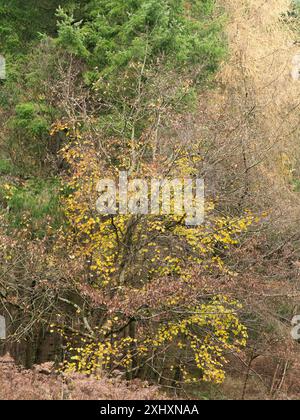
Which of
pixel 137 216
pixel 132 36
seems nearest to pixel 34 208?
pixel 137 216

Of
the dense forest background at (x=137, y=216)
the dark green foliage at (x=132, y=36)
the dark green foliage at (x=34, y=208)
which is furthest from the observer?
the dark green foliage at (x=132, y=36)

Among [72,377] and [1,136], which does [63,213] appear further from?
[72,377]

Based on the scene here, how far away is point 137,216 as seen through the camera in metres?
12.2

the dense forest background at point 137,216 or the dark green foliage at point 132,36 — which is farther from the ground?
the dark green foliage at point 132,36

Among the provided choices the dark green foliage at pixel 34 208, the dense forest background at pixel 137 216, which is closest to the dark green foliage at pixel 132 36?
the dense forest background at pixel 137 216

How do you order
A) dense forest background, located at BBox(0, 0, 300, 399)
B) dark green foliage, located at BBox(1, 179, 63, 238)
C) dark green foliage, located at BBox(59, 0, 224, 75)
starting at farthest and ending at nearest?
dark green foliage, located at BBox(59, 0, 224, 75) < dark green foliage, located at BBox(1, 179, 63, 238) < dense forest background, located at BBox(0, 0, 300, 399)

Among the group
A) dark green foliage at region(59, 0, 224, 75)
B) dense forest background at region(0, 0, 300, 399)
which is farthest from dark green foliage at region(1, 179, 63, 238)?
dark green foliage at region(59, 0, 224, 75)

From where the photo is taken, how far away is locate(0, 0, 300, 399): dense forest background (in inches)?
490

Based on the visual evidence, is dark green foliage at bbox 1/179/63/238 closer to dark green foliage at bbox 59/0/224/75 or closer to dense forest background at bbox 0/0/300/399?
dense forest background at bbox 0/0/300/399

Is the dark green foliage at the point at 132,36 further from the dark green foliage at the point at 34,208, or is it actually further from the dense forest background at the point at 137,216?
the dark green foliage at the point at 34,208

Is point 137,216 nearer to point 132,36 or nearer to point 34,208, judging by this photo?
point 34,208

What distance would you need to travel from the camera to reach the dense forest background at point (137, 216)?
40.8ft

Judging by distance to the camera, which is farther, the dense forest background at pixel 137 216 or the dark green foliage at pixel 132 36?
the dark green foliage at pixel 132 36

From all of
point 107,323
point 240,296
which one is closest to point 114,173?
point 107,323
